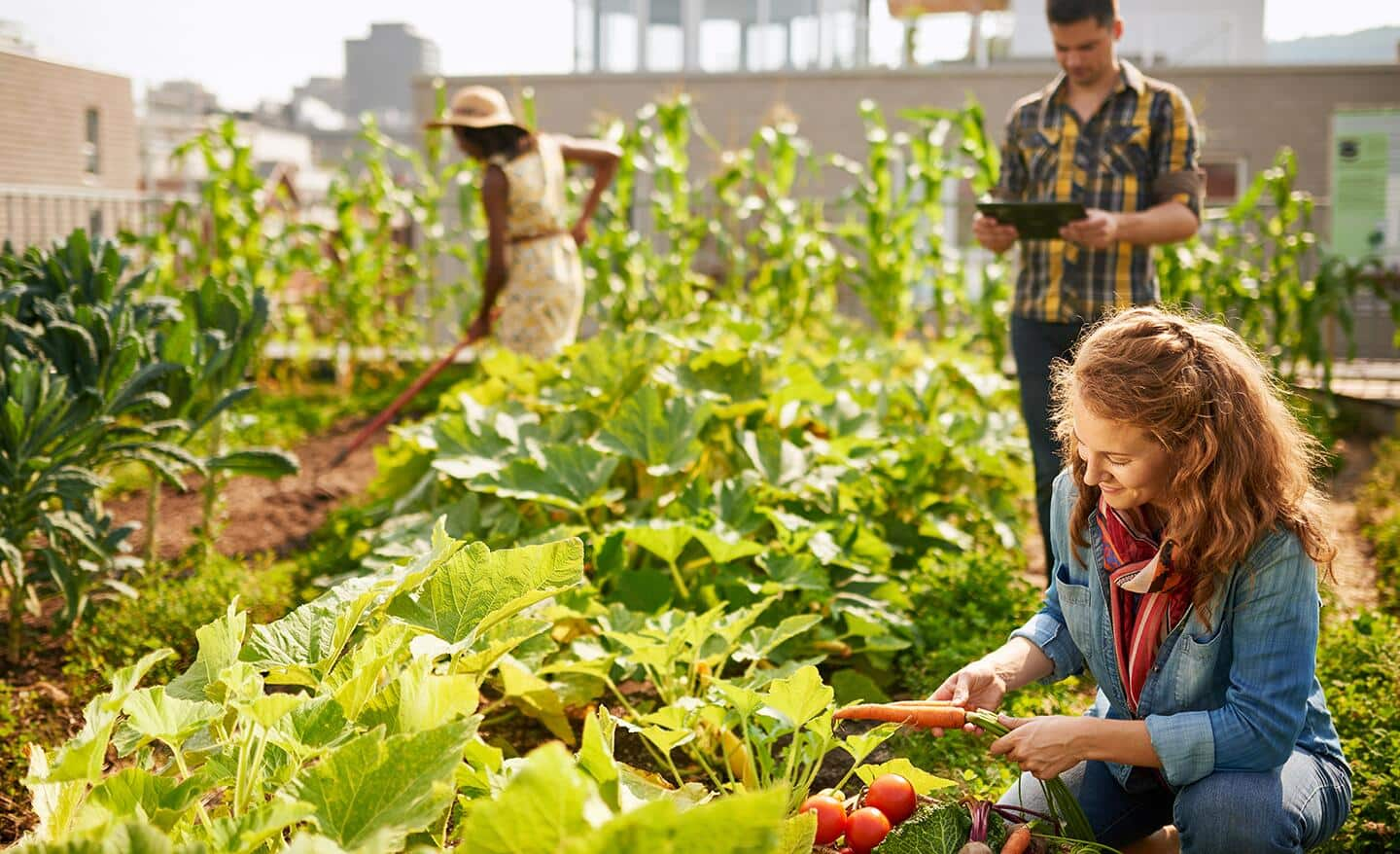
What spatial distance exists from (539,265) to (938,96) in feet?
36.5

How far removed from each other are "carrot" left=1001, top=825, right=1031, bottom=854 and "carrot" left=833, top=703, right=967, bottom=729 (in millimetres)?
173

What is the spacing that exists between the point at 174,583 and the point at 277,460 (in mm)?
483

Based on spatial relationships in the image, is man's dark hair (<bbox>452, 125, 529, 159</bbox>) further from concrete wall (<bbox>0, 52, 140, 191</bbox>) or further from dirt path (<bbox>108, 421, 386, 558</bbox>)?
concrete wall (<bbox>0, 52, 140, 191</bbox>)

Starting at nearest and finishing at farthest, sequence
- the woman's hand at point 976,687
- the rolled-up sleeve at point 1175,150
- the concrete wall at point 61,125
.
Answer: the woman's hand at point 976,687, the rolled-up sleeve at point 1175,150, the concrete wall at point 61,125

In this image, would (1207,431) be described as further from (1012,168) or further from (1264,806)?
(1012,168)

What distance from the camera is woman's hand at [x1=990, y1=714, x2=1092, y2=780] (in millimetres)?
1753

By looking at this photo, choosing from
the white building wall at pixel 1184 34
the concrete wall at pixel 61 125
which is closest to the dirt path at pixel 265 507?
the concrete wall at pixel 61 125

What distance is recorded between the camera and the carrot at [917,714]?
6.01 ft

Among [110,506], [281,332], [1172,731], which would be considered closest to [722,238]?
[281,332]

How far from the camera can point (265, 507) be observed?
501cm

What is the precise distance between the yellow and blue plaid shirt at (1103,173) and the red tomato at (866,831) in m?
1.87

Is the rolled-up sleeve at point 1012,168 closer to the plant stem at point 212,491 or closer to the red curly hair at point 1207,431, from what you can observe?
the red curly hair at point 1207,431

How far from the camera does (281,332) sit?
28.3 feet

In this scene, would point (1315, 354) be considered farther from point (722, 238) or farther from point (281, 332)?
point (281, 332)
